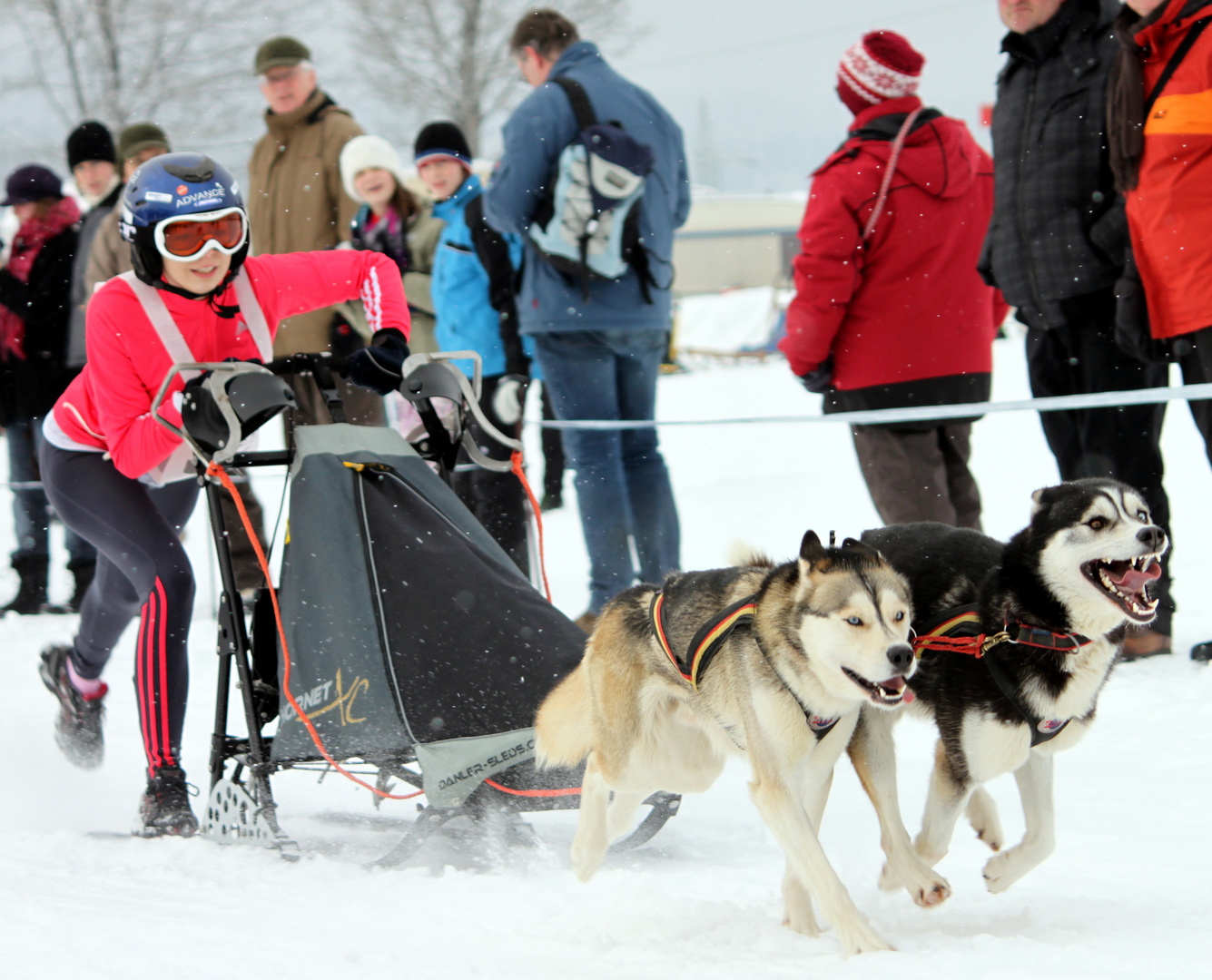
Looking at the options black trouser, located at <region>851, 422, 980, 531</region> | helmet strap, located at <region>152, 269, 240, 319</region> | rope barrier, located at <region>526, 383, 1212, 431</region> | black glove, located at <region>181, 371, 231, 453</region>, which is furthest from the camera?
black trouser, located at <region>851, 422, 980, 531</region>

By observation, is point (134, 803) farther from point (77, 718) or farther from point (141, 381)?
point (141, 381)

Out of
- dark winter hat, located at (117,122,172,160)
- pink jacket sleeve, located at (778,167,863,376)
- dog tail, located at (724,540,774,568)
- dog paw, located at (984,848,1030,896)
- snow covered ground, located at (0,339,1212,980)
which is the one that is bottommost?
snow covered ground, located at (0,339,1212,980)

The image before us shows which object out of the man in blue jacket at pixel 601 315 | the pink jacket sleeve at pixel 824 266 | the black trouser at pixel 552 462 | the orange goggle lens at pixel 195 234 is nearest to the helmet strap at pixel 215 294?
the orange goggle lens at pixel 195 234

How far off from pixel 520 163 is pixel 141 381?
1791mm

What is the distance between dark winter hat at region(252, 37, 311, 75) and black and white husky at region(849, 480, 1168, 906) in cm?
404

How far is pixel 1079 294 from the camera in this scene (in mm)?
3576

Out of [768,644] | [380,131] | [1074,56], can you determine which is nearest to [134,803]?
[768,644]

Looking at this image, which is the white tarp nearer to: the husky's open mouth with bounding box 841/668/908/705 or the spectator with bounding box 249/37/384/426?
the spectator with bounding box 249/37/384/426

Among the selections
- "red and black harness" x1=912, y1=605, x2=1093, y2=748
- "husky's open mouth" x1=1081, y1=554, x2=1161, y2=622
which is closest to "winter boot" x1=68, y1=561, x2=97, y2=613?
"red and black harness" x1=912, y1=605, x2=1093, y2=748

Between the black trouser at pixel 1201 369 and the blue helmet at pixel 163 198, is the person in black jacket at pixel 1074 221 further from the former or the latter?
the blue helmet at pixel 163 198

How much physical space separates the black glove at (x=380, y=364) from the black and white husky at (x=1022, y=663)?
1.50 m

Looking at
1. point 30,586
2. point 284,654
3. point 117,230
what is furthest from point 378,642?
point 30,586

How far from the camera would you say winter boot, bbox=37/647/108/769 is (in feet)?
12.0

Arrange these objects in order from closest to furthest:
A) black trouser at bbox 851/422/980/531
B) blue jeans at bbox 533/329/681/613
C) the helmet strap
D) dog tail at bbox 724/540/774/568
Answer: dog tail at bbox 724/540/774/568 → the helmet strap → black trouser at bbox 851/422/980/531 → blue jeans at bbox 533/329/681/613
